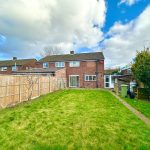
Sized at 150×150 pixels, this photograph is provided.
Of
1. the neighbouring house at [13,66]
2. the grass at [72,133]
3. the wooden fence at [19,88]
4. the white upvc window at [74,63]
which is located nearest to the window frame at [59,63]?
the white upvc window at [74,63]

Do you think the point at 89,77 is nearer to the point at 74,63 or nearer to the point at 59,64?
the point at 74,63

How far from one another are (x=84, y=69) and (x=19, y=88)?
24476 mm

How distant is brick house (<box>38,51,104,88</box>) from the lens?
123ft

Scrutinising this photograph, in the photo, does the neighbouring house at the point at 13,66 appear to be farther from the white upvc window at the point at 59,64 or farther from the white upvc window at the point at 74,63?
the white upvc window at the point at 74,63

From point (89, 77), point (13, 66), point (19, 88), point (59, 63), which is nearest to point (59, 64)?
point (59, 63)

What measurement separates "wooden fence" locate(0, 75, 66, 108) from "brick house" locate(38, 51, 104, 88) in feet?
54.9

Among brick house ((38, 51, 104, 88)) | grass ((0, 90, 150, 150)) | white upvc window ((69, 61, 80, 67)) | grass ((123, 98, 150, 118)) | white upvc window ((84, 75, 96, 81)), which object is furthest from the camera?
white upvc window ((69, 61, 80, 67))

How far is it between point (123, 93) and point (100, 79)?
15979mm

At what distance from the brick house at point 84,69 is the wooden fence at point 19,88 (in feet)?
54.9

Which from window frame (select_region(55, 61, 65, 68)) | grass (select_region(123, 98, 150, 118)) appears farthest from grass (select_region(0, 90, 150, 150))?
window frame (select_region(55, 61, 65, 68))

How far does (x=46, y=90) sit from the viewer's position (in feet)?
74.1

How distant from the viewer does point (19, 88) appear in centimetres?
1511

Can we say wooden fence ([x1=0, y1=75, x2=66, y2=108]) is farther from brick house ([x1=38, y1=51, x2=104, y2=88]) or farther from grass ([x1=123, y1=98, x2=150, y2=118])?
brick house ([x1=38, y1=51, x2=104, y2=88])

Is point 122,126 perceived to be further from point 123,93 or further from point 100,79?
point 100,79
